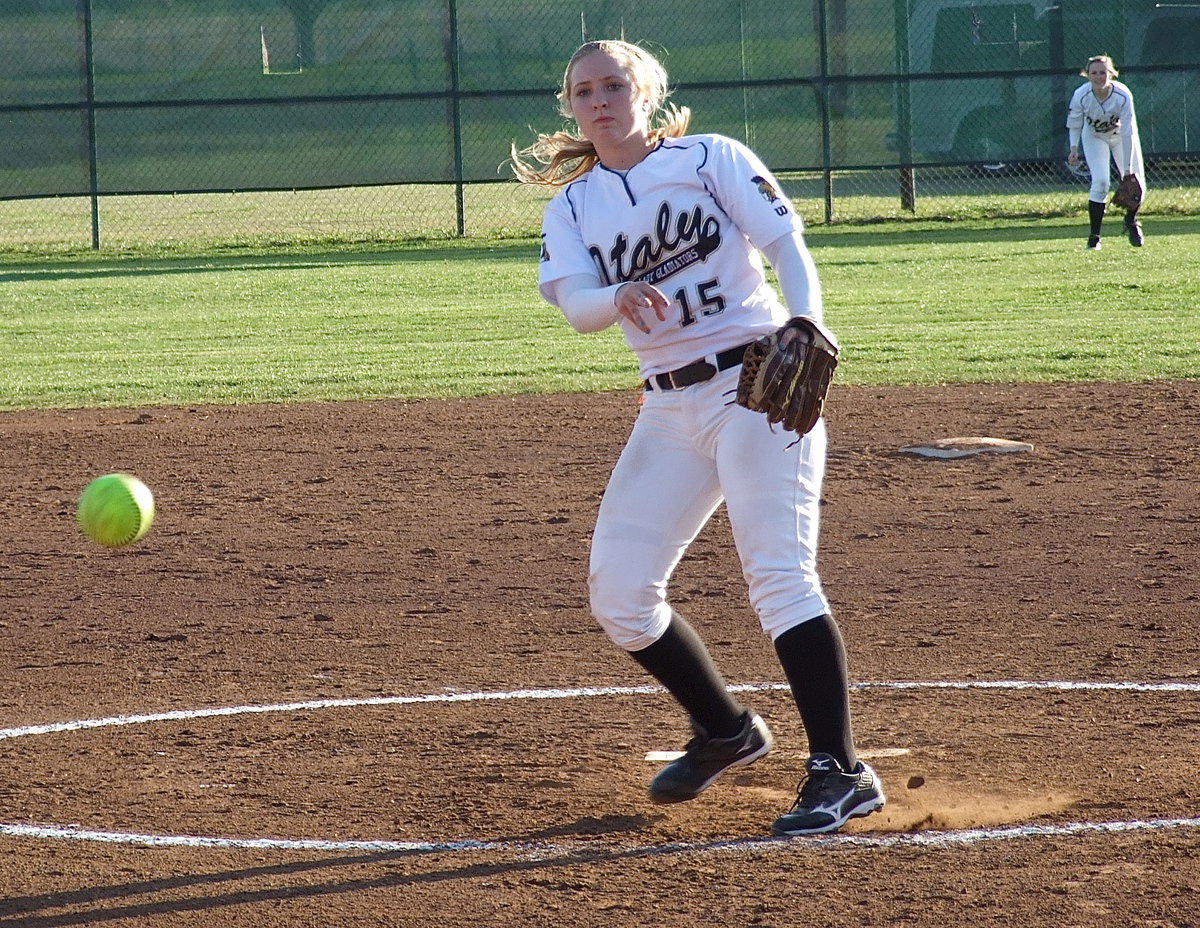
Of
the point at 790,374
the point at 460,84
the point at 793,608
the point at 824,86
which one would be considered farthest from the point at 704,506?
the point at 460,84

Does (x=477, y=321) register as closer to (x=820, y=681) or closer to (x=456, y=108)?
(x=456, y=108)

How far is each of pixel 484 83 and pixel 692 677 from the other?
15974 mm

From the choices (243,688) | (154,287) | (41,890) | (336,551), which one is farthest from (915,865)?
(154,287)

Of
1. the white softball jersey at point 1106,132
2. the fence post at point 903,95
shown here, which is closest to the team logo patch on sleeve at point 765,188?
the white softball jersey at point 1106,132

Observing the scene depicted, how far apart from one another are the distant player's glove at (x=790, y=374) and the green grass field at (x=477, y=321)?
6.27 metres

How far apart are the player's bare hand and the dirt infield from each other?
1122mm

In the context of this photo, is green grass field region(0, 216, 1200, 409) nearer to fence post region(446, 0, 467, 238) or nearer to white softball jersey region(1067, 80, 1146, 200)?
white softball jersey region(1067, 80, 1146, 200)

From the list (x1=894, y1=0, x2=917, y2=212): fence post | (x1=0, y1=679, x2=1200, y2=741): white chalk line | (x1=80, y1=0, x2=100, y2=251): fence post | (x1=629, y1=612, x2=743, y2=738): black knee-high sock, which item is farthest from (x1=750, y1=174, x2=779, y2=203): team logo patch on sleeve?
(x1=80, y1=0, x2=100, y2=251): fence post

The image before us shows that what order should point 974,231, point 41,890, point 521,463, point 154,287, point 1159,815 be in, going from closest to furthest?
point 41,890 → point 1159,815 → point 521,463 → point 154,287 → point 974,231

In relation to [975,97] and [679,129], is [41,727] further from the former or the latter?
[975,97]

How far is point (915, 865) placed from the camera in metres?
3.33

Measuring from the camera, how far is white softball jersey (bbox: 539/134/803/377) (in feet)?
11.9

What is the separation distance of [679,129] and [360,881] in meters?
1.86

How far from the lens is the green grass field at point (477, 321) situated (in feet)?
33.2
